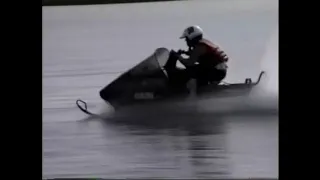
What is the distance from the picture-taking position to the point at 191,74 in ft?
5.34

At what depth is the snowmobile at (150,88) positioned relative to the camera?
5.32ft

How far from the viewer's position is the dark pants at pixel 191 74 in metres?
1.62

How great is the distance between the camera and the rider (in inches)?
63.9

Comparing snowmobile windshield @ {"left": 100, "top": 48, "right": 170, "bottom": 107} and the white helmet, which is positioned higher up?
the white helmet

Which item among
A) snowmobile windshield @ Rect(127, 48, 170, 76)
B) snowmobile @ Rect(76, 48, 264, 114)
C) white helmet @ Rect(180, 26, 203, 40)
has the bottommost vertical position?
snowmobile @ Rect(76, 48, 264, 114)

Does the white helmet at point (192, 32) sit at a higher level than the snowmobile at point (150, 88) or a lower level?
higher

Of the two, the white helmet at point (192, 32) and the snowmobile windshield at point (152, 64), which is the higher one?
the white helmet at point (192, 32)

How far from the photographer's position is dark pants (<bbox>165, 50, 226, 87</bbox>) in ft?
5.33

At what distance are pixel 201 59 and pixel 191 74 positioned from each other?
0.17 feet

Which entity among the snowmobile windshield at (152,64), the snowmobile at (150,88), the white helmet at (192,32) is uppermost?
the white helmet at (192,32)

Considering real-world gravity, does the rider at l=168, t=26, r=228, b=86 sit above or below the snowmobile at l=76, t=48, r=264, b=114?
above

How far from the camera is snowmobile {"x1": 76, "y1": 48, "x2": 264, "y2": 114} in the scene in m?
1.62
